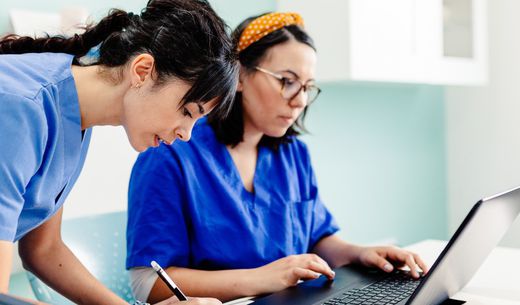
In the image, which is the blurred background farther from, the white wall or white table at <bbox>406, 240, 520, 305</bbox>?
white table at <bbox>406, 240, 520, 305</bbox>

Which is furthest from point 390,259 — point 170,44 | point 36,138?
point 36,138

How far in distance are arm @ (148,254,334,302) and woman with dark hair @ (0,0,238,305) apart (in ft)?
0.62

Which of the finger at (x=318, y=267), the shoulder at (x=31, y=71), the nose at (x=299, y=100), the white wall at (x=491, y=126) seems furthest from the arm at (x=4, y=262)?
the white wall at (x=491, y=126)

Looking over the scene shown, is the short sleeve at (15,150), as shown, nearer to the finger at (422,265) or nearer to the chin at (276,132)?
the chin at (276,132)

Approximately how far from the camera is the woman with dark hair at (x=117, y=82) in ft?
2.87

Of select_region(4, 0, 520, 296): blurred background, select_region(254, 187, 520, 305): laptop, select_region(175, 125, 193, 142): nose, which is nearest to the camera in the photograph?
select_region(254, 187, 520, 305): laptop

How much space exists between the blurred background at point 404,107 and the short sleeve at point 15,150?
0.65m

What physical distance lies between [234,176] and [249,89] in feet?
0.65

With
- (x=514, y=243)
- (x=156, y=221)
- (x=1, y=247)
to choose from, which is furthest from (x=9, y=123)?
(x=514, y=243)

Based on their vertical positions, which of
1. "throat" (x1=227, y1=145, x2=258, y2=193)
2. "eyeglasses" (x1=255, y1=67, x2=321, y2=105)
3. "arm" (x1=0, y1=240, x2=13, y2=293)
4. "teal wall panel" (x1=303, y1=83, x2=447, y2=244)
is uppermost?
"eyeglasses" (x1=255, y1=67, x2=321, y2=105)

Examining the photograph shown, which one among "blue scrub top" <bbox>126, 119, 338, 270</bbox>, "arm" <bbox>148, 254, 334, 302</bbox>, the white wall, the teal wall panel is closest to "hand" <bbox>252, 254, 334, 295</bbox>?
"arm" <bbox>148, 254, 334, 302</bbox>

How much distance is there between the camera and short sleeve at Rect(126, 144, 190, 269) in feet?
3.95

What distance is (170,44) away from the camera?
3.00ft

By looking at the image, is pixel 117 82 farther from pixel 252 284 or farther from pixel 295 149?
pixel 295 149
